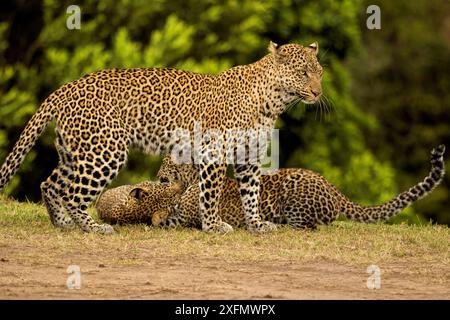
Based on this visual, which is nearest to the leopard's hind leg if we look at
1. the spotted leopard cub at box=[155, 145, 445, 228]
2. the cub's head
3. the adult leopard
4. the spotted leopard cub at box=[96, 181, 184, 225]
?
the adult leopard

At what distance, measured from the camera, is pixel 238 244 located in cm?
1380

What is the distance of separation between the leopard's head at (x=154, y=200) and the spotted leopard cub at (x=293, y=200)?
7 centimetres

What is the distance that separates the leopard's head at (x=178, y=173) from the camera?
1549 cm

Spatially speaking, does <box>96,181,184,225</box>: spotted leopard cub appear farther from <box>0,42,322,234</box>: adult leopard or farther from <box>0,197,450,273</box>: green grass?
<box>0,42,322,234</box>: adult leopard

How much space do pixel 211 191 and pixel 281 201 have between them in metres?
1.08

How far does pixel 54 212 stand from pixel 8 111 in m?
7.58

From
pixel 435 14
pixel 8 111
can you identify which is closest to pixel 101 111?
pixel 8 111

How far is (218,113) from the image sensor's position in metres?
14.9

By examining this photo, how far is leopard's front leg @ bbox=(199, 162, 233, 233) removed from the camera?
14.7 meters

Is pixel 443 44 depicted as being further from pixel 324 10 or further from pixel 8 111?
pixel 8 111

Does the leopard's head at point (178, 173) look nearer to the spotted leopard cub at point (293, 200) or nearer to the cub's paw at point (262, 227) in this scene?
the spotted leopard cub at point (293, 200)

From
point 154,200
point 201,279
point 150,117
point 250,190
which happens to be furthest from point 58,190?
point 201,279

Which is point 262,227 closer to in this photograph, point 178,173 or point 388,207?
point 178,173

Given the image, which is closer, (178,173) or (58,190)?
(58,190)
